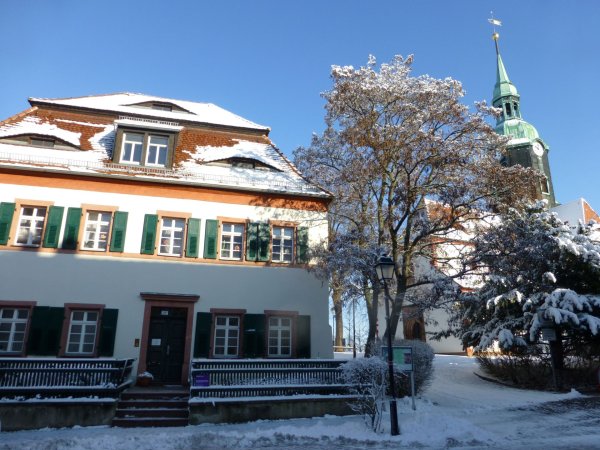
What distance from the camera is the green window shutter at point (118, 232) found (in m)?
14.8

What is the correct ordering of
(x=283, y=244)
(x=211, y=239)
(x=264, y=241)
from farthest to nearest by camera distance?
(x=283, y=244) → (x=264, y=241) → (x=211, y=239)

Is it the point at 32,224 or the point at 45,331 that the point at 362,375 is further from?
the point at 32,224

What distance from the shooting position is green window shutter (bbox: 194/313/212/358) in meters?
14.4

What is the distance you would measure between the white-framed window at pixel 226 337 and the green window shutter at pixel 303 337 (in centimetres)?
206

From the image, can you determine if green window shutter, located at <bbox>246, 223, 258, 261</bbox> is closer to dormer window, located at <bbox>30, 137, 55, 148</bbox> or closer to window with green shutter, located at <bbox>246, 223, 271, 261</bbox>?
window with green shutter, located at <bbox>246, 223, 271, 261</bbox>

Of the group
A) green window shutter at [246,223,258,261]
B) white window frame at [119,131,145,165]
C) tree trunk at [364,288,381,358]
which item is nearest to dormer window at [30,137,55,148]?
white window frame at [119,131,145,165]

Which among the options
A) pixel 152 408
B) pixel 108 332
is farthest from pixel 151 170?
pixel 152 408

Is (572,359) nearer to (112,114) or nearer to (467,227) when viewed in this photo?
(467,227)

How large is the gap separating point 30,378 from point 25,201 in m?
6.13

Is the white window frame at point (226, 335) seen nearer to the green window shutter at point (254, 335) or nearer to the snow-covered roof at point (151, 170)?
the green window shutter at point (254, 335)

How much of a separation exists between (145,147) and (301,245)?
6.75 meters

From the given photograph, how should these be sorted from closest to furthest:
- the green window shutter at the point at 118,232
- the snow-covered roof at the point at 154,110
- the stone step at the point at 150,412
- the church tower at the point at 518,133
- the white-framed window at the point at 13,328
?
1. the stone step at the point at 150,412
2. the white-framed window at the point at 13,328
3. the green window shutter at the point at 118,232
4. the snow-covered roof at the point at 154,110
5. the church tower at the point at 518,133

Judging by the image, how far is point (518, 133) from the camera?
143 ft

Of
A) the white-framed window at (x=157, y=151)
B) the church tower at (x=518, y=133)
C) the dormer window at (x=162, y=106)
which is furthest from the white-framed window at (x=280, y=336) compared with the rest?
the church tower at (x=518, y=133)
